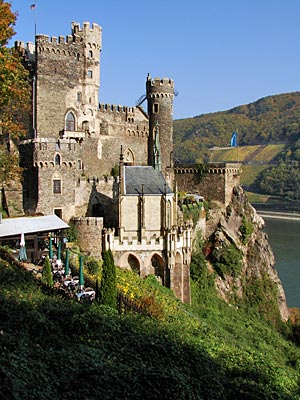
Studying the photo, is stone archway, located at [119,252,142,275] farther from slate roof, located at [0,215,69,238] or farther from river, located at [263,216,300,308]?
river, located at [263,216,300,308]

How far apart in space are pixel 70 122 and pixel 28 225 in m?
12.5

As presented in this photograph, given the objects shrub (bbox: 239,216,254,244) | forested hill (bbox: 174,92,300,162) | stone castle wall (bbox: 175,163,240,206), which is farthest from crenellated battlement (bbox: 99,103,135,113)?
forested hill (bbox: 174,92,300,162)

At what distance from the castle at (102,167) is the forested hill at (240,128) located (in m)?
95.5

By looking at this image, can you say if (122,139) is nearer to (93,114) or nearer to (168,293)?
(93,114)

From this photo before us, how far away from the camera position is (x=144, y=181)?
31.6 meters

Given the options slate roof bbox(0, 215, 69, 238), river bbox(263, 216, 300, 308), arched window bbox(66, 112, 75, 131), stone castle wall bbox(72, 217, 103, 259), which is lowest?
river bbox(263, 216, 300, 308)

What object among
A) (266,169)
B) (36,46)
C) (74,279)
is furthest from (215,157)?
(74,279)

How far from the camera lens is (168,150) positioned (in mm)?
42969

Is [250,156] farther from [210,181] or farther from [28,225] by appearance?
[28,225]

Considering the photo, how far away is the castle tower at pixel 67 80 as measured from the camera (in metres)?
34.7

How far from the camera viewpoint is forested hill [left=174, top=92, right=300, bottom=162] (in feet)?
515

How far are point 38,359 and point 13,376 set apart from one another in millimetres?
1458

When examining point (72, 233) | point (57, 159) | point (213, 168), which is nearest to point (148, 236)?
point (72, 233)

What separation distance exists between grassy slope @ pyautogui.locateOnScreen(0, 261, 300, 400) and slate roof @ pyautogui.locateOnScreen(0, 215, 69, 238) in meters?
5.99
